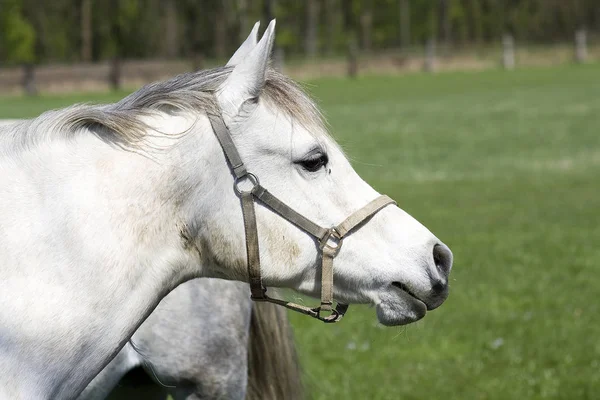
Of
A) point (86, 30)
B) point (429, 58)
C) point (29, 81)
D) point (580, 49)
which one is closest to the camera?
point (29, 81)

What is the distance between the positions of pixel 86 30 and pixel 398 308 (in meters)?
57.7

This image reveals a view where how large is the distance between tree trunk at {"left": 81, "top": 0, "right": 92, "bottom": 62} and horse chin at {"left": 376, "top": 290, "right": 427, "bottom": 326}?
57.0m

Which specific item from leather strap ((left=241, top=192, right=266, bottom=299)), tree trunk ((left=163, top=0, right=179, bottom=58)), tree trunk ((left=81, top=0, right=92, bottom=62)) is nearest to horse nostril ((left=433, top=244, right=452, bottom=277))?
leather strap ((left=241, top=192, right=266, bottom=299))

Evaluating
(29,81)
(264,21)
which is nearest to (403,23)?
(264,21)

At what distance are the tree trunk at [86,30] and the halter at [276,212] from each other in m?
Answer: 57.0

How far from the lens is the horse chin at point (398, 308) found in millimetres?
2551

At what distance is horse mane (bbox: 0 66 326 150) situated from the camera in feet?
8.21

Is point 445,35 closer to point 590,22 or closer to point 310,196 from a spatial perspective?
point 590,22

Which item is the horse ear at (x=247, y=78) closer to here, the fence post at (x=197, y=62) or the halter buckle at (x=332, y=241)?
the halter buckle at (x=332, y=241)

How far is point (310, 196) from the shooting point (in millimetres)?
2537

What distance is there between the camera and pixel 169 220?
8.21 ft

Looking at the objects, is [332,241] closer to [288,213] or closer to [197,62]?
[288,213]

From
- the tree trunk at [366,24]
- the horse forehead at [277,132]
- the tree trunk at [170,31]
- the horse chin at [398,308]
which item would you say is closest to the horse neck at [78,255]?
the horse forehead at [277,132]

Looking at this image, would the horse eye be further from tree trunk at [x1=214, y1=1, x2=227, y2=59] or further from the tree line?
tree trunk at [x1=214, y1=1, x2=227, y2=59]
